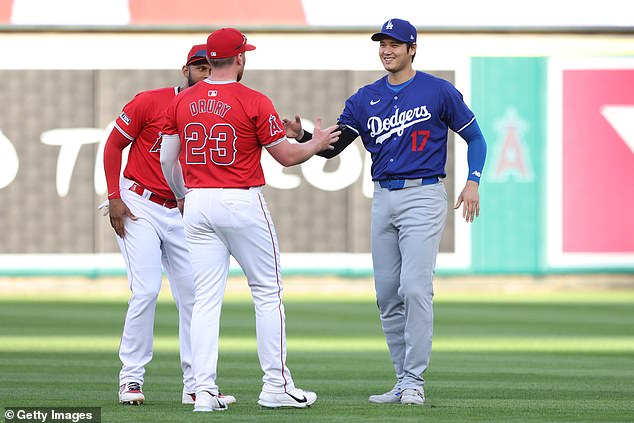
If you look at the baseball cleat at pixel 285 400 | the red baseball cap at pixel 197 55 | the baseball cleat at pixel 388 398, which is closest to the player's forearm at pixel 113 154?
the red baseball cap at pixel 197 55

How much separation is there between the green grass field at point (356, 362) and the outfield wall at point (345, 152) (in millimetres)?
3024

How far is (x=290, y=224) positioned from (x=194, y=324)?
1624cm

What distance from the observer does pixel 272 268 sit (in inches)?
336

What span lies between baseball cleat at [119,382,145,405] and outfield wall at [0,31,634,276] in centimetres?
1547

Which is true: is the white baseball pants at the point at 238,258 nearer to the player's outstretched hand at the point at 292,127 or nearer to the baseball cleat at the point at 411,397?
the player's outstretched hand at the point at 292,127

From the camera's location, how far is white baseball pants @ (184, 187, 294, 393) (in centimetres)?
841

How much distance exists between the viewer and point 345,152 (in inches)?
963

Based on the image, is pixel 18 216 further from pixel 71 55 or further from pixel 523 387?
pixel 523 387

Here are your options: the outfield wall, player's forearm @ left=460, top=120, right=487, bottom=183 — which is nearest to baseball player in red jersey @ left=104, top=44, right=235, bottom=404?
player's forearm @ left=460, top=120, right=487, bottom=183

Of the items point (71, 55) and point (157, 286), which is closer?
point (157, 286)

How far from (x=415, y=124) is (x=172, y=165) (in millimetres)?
1624

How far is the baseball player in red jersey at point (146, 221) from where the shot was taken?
9070 mm

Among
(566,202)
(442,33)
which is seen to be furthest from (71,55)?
(566,202)

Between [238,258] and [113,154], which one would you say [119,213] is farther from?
[238,258]
